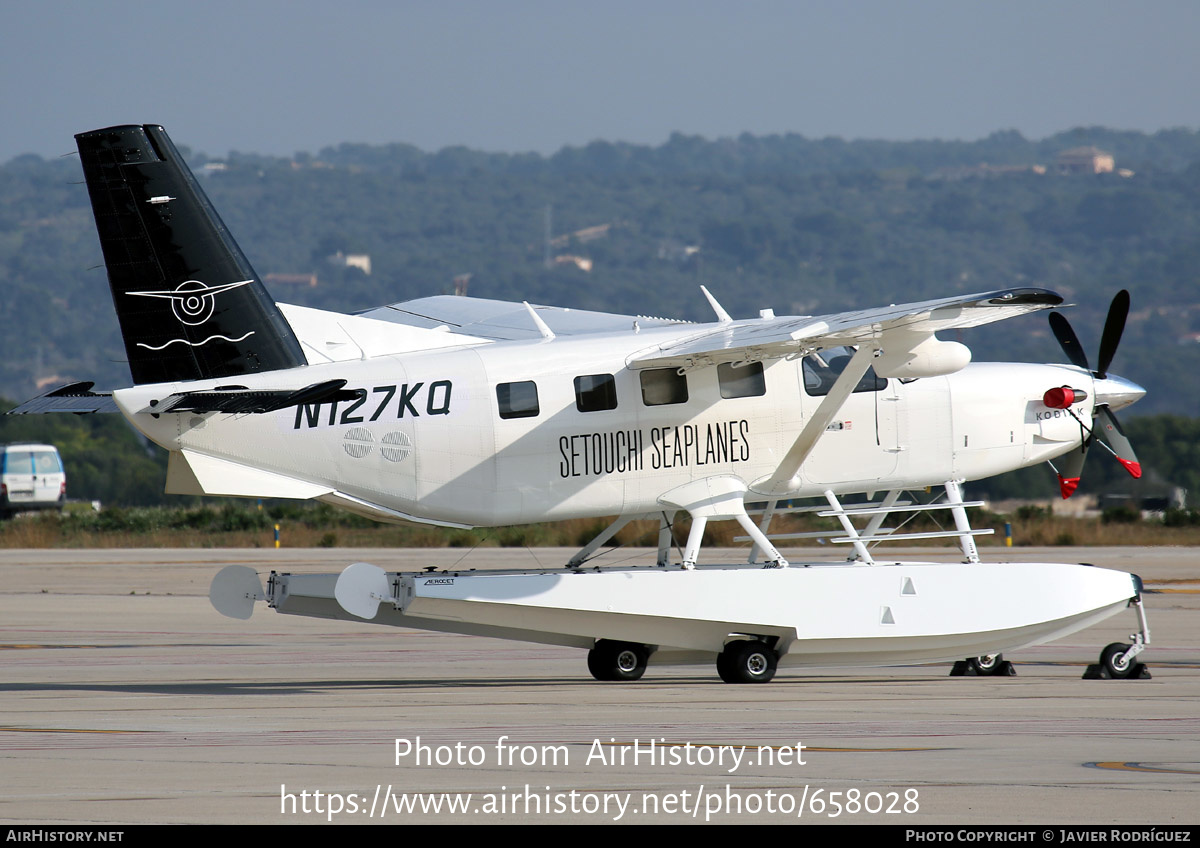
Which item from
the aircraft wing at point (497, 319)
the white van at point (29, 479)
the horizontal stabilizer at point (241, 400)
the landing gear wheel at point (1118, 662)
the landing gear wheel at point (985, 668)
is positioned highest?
the aircraft wing at point (497, 319)

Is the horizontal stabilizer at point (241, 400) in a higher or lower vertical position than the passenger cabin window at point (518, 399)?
higher

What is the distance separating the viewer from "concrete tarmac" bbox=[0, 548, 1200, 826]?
765 centimetres

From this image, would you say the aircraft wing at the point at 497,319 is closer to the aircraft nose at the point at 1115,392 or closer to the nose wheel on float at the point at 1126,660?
the aircraft nose at the point at 1115,392

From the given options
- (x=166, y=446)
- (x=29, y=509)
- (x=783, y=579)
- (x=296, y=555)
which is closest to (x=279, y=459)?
(x=166, y=446)

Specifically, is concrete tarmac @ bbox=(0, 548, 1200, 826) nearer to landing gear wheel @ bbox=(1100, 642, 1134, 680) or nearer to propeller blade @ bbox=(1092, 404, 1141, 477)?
landing gear wheel @ bbox=(1100, 642, 1134, 680)

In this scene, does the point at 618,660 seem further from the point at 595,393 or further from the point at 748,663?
the point at 595,393

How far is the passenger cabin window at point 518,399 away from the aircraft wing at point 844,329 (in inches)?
40.9

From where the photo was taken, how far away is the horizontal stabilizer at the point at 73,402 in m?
13.7

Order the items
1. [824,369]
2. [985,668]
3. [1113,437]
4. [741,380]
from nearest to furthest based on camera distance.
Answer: [741,380]
[985,668]
[824,369]
[1113,437]

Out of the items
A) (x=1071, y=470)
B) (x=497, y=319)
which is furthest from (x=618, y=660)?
(x=1071, y=470)

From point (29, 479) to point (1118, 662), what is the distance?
45872mm

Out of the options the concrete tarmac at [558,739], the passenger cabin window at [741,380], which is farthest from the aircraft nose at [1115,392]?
the passenger cabin window at [741,380]

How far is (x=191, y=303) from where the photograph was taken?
13.4 m

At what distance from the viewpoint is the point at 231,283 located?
44.8 ft
